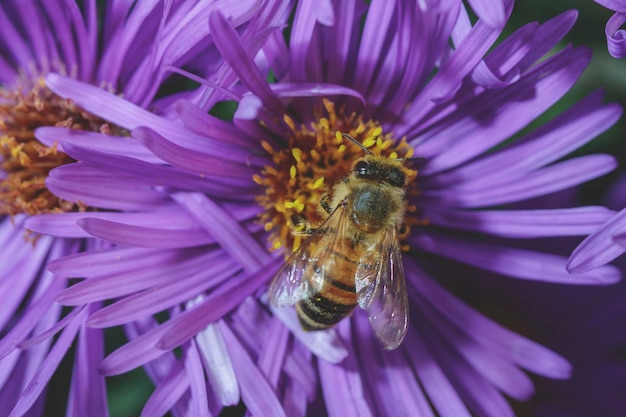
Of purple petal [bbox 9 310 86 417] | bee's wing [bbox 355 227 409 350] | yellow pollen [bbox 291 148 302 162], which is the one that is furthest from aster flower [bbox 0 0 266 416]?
bee's wing [bbox 355 227 409 350]

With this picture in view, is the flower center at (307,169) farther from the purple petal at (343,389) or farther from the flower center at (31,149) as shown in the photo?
the flower center at (31,149)

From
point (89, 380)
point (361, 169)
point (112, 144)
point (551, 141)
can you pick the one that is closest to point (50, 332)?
point (89, 380)

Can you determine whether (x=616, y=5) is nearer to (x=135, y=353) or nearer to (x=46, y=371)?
(x=135, y=353)

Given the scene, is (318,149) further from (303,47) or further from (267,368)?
(267,368)

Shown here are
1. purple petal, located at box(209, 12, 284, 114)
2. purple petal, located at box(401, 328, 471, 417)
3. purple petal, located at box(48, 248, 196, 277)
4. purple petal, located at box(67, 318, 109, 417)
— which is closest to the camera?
purple petal, located at box(209, 12, 284, 114)

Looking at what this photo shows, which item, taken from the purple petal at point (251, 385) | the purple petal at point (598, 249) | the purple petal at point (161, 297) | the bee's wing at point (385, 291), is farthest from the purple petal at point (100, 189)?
the purple petal at point (598, 249)

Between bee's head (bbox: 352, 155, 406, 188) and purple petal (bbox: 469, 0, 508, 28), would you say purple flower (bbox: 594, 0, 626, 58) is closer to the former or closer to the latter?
purple petal (bbox: 469, 0, 508, 28)

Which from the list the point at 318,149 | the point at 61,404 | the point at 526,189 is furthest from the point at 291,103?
the point at 61,404
